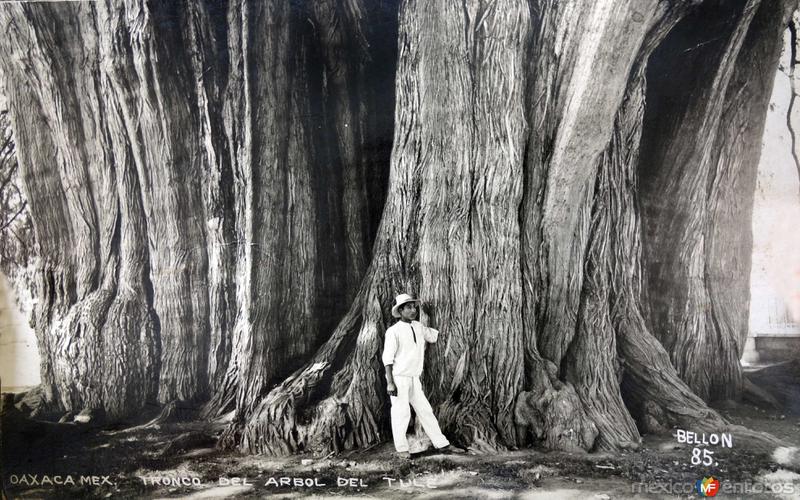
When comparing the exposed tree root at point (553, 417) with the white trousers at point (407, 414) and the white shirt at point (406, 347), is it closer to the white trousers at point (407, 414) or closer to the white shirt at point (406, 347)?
the white trousers at point (407, 414)

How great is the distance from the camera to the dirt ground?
431 centimetres

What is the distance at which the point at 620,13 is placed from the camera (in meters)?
4.29

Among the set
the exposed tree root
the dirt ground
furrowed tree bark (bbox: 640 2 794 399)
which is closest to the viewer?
the dirt ground

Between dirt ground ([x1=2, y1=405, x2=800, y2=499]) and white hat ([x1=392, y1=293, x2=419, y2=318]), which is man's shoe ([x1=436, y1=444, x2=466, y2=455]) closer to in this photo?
dirt ground ([x1=2, y1=405, x2=800, y2=499])

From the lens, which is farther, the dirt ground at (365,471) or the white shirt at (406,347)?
the white shirt at (406,347)

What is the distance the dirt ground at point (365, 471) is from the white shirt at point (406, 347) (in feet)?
2.07

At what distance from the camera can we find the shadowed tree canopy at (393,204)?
4.51 metres

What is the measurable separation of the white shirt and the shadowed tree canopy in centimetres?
14

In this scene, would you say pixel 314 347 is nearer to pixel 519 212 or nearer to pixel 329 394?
pixel 329 394

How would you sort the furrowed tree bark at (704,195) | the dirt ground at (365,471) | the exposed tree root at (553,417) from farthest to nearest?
1. the furrowed tree bark at (704,195)
2. the exposed tree root at (553,417)
3. the dirt ground at (365,471)

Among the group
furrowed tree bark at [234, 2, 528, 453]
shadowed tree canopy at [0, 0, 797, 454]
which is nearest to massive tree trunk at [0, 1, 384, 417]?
shadowed tree canopy at [0, 0, 797, 454]

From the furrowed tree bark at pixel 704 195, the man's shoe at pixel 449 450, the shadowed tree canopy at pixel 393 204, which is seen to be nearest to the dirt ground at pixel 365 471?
the man's shoe at pixel 449 450

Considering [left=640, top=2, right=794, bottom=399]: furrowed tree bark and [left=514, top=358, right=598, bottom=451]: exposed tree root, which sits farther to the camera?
[left=640, top=2, right=794, bottom=399]: furrowed tree bark

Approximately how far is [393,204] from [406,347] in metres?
1.10
